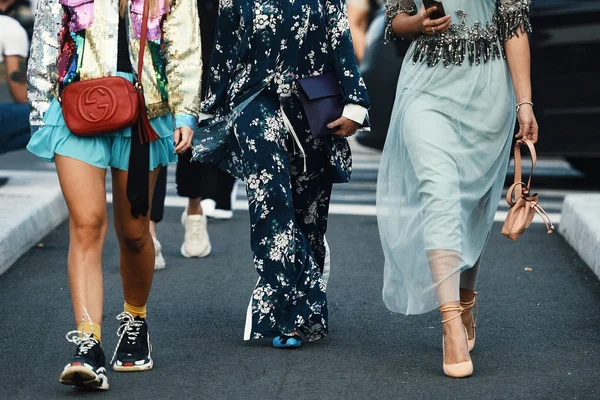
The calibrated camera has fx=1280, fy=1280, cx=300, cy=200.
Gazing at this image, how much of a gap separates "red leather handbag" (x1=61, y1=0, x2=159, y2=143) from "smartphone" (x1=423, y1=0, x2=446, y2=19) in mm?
1109

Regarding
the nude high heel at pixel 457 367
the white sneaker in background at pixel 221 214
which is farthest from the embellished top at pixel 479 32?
the white sneaker in background at pixel 221 214

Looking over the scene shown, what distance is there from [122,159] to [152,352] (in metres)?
0.96

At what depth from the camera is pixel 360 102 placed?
533cm

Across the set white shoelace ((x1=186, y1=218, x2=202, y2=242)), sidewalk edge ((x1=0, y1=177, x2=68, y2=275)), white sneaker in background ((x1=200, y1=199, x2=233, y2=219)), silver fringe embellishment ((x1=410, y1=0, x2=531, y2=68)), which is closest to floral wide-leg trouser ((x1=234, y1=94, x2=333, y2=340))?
silver fringe embellishment ((x1=410, y1=0, x2=531, y2=68))

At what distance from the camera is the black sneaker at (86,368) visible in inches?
176

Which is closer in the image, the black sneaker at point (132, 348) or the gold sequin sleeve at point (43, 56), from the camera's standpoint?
the gold sequin sleeve at point (43, 56)

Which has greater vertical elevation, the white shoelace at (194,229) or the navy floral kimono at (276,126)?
the navy floral kimono at (276,126)

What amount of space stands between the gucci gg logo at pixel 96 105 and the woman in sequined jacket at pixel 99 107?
0.02 meters

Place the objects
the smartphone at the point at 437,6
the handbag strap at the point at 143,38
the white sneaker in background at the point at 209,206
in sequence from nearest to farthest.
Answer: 1. the handbag strap at the point at 143,38
2. the smartphone at the point at 437,6
3. the white sneaker in background at the point at 209,206

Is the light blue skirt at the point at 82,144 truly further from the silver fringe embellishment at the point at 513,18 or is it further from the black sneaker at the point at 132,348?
the silver fringe embellishment at the point at 513,18

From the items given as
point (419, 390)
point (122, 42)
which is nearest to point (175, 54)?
point (122, 42)

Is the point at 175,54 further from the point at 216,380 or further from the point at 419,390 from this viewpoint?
the point at 419,390

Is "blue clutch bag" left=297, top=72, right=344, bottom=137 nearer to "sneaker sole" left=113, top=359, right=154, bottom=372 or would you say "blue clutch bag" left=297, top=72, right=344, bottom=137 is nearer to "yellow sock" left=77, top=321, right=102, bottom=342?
"sneaker sole" left=113, top=359, right=154, bottom=372

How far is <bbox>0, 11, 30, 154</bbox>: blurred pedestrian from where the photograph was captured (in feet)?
28.8
